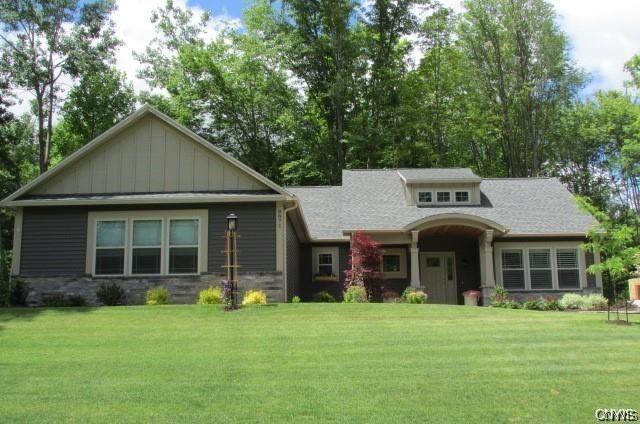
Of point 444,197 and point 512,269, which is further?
point 444,197

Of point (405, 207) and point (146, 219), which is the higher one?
point (405, 207)

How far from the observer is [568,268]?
73.0ft

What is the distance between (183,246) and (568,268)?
13.8 meters

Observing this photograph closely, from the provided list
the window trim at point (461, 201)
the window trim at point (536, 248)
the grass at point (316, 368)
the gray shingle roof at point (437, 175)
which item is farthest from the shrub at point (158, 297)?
the window trim at point (461, 201)

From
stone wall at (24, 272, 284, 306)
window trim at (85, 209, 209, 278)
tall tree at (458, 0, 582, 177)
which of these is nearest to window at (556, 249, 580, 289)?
stone wall at (24, 272, 284, 306)

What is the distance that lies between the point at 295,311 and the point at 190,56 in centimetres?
2737

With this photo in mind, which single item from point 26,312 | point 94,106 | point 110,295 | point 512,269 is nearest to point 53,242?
point 110,295

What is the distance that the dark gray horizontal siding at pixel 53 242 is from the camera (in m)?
17.6

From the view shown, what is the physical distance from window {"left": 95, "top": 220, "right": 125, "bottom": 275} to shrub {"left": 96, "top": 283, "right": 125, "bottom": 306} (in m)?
0.59

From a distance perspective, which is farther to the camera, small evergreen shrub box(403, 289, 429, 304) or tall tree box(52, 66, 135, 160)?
tall tree box(52, 66, 135, 160)

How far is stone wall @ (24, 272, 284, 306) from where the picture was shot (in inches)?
675

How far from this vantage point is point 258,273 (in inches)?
677

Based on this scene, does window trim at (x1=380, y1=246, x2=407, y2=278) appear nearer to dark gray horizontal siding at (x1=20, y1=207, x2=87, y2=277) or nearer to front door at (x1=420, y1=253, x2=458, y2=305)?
front door at (x1=420, y1=253, x2=458, y2=305)

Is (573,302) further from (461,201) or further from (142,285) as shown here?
(142,285)
